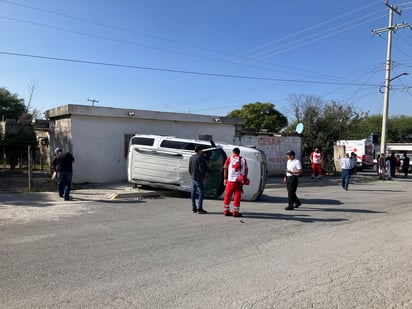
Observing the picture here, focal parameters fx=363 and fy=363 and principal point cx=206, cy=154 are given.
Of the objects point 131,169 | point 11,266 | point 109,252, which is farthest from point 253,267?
point 131,169

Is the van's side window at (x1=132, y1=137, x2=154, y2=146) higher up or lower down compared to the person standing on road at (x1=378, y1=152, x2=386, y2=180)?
higher up

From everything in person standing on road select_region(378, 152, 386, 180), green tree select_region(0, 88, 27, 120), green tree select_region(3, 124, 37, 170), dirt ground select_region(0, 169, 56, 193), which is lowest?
dirt ground select_region(0, 169, 56, 193)

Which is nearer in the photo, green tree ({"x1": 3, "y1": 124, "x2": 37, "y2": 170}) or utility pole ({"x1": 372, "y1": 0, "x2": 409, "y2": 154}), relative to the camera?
green tree ({"x1": 3, "y1": 124, "x2": 37, "y2": 170})

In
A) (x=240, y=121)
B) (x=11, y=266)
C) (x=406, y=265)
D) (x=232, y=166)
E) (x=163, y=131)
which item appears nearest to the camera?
(x=11, y=266)

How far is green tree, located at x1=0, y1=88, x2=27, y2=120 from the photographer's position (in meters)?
34.6

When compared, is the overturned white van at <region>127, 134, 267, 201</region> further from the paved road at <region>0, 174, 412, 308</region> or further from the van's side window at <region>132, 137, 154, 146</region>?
the paved road at <region>0, 174, 412, 308</region>

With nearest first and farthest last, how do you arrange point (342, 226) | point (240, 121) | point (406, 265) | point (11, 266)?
point (11, 266)
point (406, 265)
point (342, 226)
point (240, 121)

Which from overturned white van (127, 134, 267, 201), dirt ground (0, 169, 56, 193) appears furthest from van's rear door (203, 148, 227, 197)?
dirt ground (0, 169, 56, 193)

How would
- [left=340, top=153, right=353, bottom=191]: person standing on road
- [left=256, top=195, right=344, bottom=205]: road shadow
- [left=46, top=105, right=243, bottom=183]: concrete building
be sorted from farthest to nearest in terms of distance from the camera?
[left=340, top=153, right=353, bottom=191]: person standing on road → [left=46, top=105, right=243, bottom=183]: concrete building → [left=256, top=195, right=344, bottom=205]: road shadow

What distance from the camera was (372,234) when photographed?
725cm

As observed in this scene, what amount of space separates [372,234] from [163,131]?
11224 mm

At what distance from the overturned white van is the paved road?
1.90 m

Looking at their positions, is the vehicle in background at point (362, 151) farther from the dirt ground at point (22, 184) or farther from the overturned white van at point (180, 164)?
the dirt ground at point (22, 184)

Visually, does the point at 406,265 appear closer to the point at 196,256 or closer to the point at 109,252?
the point at 196,256
